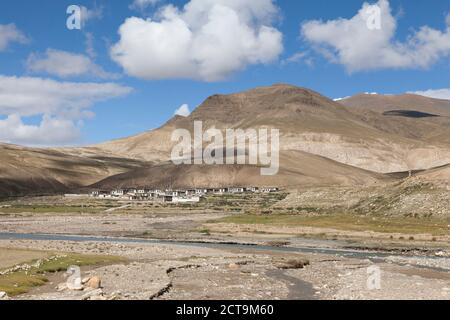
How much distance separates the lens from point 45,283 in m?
45.6

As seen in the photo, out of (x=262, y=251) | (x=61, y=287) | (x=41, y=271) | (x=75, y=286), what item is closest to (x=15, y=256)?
(x=41, y=271)

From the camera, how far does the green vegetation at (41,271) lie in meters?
41.8

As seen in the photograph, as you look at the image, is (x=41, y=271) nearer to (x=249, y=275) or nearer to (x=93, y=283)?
(x=93, y=283)

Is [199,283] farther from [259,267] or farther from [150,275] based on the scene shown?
[259,267]

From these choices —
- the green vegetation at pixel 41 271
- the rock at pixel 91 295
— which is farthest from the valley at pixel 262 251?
the green vegetation at pixel 41 271

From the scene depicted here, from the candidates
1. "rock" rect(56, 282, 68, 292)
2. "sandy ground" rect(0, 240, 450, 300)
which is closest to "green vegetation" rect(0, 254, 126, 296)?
"sandy ground" rect(0, 240, 450, 300)

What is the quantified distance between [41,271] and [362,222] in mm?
73599

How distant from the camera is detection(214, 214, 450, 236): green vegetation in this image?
99.4m

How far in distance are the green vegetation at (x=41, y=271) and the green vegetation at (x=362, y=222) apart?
5263 cm

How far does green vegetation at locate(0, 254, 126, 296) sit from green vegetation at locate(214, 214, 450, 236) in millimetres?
52631

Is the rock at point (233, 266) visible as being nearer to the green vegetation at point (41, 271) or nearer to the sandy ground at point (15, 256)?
the green vegetation at point (41, 271)

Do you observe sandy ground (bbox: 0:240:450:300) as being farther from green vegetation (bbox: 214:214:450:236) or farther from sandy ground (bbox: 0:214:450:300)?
green vegetation (bbox: 214:214:450:236)

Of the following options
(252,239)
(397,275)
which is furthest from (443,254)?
(252,239)
